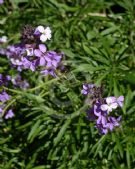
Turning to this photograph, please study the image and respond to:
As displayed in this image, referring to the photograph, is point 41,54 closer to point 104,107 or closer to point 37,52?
point 37,52

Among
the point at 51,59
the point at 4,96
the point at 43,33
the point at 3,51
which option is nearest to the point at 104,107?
the point at 51,59

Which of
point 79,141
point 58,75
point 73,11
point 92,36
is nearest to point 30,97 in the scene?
point 58,75

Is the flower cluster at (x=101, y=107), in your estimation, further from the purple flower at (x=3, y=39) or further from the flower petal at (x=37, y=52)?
the purple flower at (x=3, y=39)

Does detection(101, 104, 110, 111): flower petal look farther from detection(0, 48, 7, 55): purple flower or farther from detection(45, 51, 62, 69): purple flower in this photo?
detection(0, 48, 7, 55): purple flower

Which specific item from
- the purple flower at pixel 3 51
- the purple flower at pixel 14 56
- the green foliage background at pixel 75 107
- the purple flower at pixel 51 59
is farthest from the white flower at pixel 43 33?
the purple flower at pixel 3 51

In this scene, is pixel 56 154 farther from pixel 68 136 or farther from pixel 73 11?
pixel 73 11

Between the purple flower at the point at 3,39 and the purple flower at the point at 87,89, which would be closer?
the purple flower at the point at 87,89
